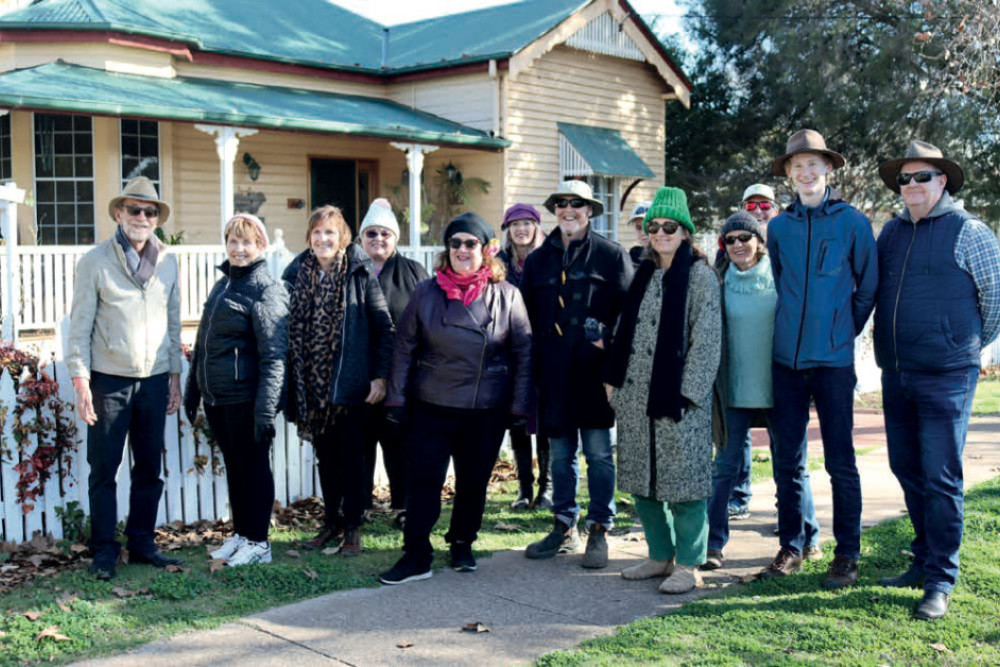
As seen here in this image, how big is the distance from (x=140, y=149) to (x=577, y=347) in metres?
11.6

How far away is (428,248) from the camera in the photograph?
16.3 meters

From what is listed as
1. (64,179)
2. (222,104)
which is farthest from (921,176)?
(64,179)

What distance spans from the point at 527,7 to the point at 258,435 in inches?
635

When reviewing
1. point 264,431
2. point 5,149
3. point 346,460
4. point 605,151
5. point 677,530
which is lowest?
point 677,530

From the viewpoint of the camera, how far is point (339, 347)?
235 inches

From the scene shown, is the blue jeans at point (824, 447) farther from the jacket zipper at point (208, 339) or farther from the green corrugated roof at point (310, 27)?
the green corrugated roof at point (310, 27)

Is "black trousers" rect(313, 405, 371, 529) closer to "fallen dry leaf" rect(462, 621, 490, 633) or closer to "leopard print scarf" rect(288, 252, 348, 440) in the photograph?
"leopard print scarf" rect(288, 252, 348, 440)

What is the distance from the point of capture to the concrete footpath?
4.47m

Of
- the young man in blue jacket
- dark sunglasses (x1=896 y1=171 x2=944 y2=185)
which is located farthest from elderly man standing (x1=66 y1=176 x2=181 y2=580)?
dark sunglasses (x1=896 y1=171 x2=944 y2=185)

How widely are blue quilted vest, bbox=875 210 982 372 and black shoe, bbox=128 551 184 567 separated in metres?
4.02

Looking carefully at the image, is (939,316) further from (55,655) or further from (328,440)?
(55,655)

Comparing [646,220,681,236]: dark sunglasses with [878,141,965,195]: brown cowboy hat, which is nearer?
[878,141,965,195]: brown cowboy hat

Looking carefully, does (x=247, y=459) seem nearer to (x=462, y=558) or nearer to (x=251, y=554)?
(x=251, y=554)

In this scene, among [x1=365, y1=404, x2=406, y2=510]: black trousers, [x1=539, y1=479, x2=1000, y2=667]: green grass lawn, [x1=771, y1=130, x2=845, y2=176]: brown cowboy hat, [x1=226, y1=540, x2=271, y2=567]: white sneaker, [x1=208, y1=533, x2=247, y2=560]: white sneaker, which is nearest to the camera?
[x1=539, y1=479, x2=1000, y2=667]: green grass lawn
